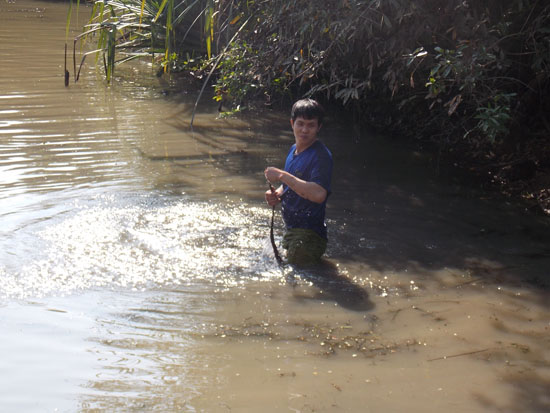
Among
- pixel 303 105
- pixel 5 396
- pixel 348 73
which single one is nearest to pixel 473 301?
pixel 303 105

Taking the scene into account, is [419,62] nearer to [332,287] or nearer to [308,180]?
[308,180]

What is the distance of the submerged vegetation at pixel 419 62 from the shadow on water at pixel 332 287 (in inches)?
66.6

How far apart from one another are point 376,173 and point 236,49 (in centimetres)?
221

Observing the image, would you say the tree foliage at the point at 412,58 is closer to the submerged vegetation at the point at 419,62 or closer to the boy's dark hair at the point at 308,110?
the submerged vegetation at the point at 419,62

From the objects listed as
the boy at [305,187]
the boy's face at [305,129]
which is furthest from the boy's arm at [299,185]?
the boy's face at [305,129]

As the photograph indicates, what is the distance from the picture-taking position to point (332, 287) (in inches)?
173

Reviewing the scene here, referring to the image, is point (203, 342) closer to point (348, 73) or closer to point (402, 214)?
point (402, 214)

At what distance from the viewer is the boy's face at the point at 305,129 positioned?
4.42m

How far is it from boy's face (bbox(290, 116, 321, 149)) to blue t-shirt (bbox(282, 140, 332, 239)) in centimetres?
5

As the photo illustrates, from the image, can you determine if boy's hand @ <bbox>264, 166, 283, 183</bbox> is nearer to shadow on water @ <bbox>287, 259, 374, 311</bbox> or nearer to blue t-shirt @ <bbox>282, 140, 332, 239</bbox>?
blue t-shirt @ <bbox>282, 140, 332, 239</bbox>

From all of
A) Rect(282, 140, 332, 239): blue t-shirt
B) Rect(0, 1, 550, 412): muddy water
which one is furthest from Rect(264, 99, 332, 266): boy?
Rect(0, 1, 550, 412): muddy water

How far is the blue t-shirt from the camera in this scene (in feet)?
14.4

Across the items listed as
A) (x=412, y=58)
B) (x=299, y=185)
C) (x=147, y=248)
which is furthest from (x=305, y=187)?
(x=412, y=58)

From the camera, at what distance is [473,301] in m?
4.13
